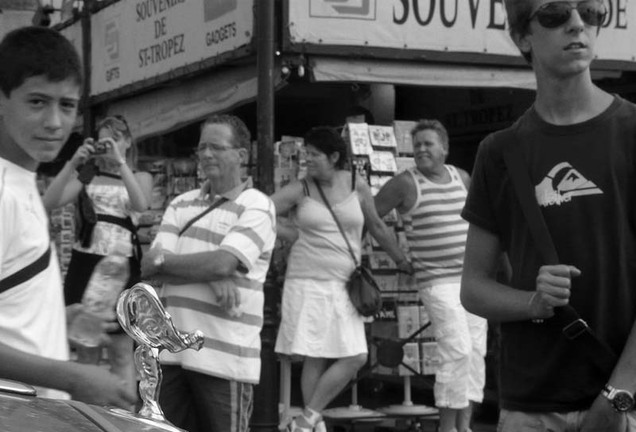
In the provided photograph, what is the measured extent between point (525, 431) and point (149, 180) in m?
5.56

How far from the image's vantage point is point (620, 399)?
302 cm

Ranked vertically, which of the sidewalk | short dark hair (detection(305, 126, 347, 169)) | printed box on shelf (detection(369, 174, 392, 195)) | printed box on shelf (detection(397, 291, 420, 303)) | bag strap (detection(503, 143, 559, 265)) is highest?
short dark hair (detection(305, 126, 347, 169))

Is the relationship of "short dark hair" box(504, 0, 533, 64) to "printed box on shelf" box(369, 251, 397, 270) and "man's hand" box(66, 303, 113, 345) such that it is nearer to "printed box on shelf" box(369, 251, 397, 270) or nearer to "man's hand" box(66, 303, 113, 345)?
"man's hand" box(66, 303, 113, 345)

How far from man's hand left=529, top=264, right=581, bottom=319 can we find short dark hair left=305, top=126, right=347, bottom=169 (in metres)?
5.53

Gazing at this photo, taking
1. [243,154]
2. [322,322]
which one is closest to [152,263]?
[243,154]

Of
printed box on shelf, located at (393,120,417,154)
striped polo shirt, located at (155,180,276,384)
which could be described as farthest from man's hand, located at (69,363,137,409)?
printed box on shelf, located at (393,120,417,154)

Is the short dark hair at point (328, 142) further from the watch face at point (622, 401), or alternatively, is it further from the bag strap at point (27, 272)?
the watch face at point (622, 401)

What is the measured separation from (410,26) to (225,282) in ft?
13.7

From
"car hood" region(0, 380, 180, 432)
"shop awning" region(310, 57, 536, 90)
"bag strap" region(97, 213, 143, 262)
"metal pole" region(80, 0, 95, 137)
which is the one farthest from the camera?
"metal pole" region(80, 0, 95, 137)

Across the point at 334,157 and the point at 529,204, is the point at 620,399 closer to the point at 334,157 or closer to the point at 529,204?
the point at 529,204

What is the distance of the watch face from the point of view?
119 inches

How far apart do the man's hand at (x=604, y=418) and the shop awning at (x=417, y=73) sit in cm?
612

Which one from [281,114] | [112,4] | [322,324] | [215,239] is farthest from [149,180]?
[281,114]

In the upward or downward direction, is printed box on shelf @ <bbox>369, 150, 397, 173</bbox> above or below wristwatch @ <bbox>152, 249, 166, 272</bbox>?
above
